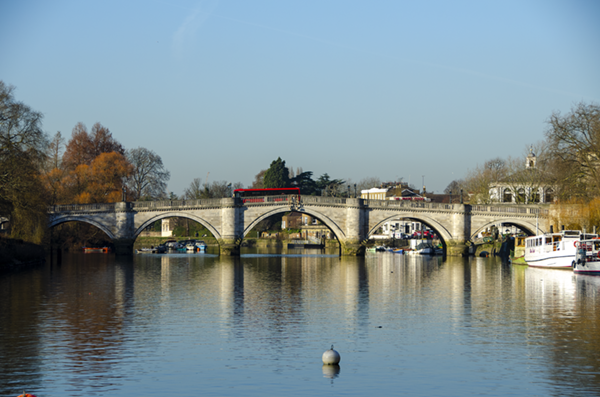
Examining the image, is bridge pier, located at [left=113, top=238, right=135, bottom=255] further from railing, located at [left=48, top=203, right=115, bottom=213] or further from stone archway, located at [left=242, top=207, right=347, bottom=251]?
stone archway, located at [left=242, top=207, right=347, bottom=251]

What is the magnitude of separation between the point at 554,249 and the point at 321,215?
28.3m

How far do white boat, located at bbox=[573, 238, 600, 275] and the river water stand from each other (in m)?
10.1

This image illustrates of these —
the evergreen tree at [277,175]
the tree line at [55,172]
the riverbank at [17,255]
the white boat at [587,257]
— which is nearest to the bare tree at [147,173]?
the tree line at [55,172]

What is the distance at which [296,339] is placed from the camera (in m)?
21.1

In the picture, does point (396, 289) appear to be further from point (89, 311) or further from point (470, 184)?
point (470, 184)

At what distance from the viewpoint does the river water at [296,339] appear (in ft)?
51.4

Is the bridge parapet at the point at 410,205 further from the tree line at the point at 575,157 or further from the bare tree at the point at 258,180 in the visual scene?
the bare tree at the point at 258,180

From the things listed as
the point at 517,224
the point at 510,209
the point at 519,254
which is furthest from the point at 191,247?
the point at 519,254

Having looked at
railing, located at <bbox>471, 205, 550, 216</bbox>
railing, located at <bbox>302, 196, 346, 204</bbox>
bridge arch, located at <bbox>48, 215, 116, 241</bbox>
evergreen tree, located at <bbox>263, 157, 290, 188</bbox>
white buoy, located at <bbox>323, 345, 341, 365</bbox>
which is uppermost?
evergreen tree, located at <bbox>263, 157, 290, 188</bbox>

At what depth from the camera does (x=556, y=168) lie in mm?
63438

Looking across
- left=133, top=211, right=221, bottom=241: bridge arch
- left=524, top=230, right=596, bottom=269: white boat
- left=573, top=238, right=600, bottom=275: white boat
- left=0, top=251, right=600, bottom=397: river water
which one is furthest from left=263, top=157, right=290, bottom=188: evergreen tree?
left=0, top=251, right=600, bottom=397: river water

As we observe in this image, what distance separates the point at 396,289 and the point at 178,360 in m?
21.6

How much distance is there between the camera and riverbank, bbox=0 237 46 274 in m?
48.6

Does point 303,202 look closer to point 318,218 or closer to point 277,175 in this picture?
point 318,218
